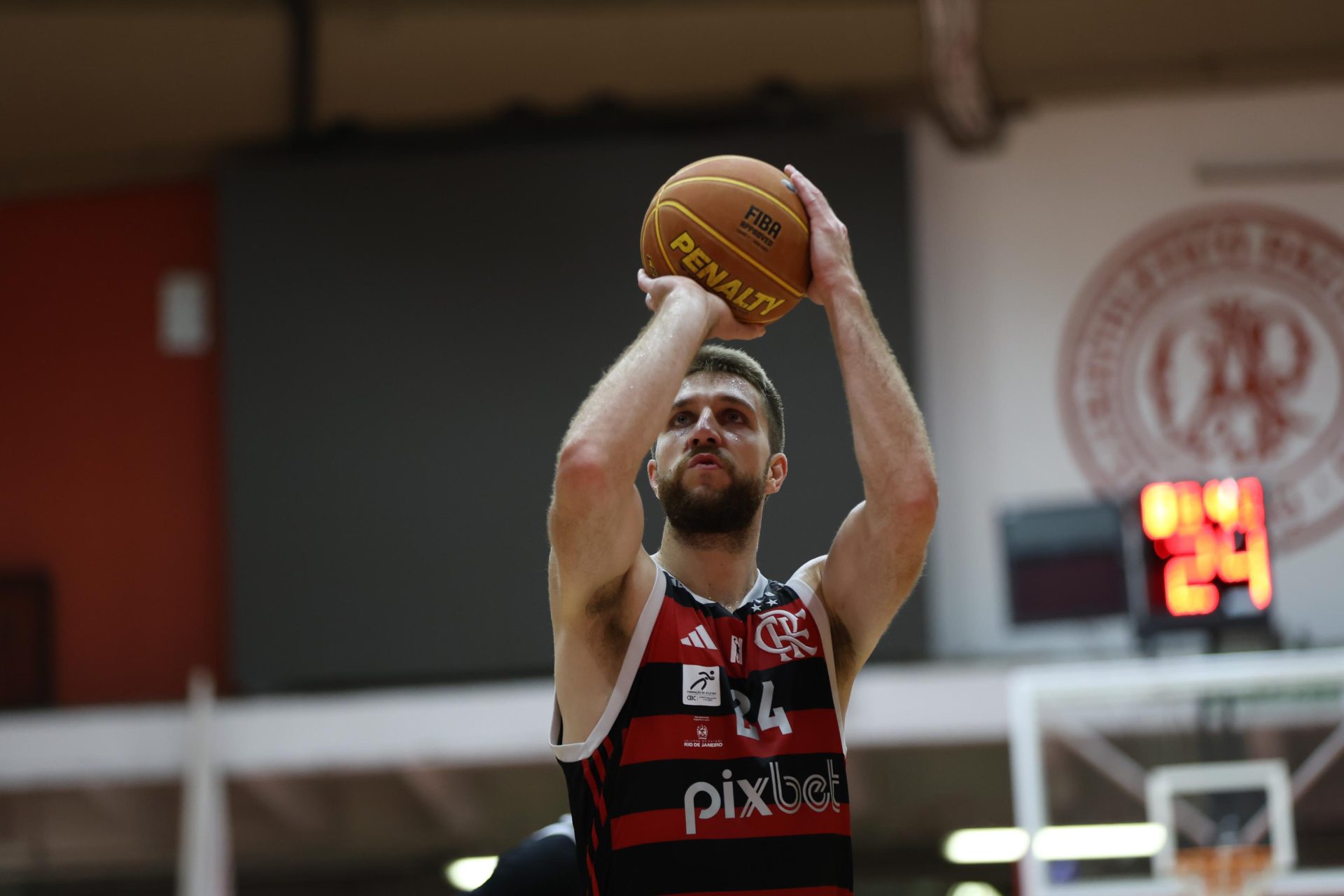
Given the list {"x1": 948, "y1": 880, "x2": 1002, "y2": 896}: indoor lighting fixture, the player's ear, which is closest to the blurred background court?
{"x1": 948, "y1": 880, "x2": 1002, "y2": 896}: indoor lighting fixture

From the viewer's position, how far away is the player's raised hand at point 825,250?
9.48 feet

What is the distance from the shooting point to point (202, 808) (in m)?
8.45

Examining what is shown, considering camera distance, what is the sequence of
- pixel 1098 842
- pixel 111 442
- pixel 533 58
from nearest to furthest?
pixel 1098 842
pixel 533 58
pixel 111 442

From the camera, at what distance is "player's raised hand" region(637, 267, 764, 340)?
110 inches

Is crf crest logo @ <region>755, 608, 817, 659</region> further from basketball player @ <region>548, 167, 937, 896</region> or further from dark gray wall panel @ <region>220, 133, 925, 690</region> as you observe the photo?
dark gray wall panel @ <region>220, 133, 925, 690</region>

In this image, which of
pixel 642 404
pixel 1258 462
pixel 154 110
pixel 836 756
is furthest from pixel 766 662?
pixel 154 110

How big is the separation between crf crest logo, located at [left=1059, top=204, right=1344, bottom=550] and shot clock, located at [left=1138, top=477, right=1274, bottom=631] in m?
2.13

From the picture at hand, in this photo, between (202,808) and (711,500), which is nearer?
(711,500)

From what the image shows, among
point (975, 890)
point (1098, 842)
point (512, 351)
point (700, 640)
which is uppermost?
point (512, 351)

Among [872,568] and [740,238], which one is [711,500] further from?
→ [740,238]

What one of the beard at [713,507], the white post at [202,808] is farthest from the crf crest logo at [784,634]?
the white post at [202,808]

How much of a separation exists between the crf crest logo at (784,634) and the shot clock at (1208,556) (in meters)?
4.99

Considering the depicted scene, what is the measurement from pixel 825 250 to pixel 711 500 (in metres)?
0.50

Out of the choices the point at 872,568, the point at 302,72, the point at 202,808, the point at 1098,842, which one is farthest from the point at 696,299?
the point at 302,72
